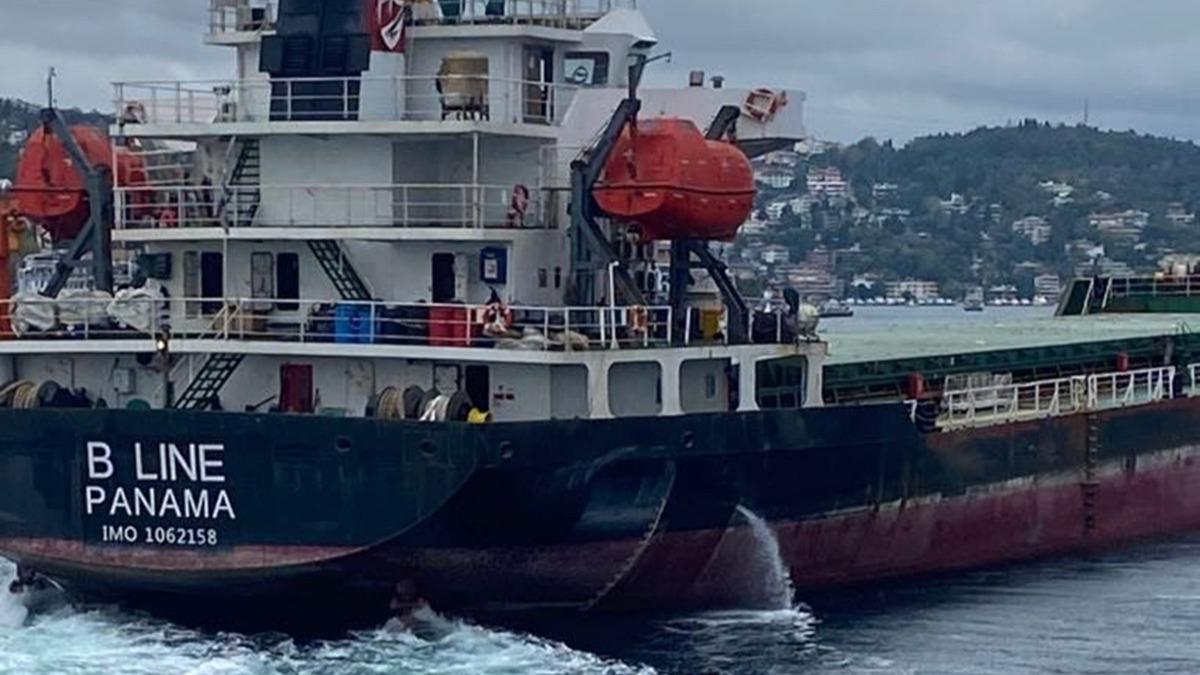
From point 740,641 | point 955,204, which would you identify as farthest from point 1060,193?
point 740,641

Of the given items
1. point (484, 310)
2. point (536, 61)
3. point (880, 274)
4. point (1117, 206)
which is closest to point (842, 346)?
point (536, 61)

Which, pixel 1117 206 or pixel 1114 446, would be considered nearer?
pixel 1114 446

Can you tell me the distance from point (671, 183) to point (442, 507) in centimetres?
491

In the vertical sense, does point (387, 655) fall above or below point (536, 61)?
below

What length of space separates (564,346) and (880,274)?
437ft

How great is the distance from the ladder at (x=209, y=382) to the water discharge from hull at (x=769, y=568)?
6503 mm

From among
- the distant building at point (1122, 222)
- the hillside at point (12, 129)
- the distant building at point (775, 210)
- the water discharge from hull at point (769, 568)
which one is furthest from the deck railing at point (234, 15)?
the distant building at point (1122, 222)

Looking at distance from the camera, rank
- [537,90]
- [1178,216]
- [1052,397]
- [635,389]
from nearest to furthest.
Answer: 1. [635,389]
2. [537,90]
3. [1052,397]
4. [1178,216]

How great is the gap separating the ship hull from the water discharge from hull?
71 millimetres

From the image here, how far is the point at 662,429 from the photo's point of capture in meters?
29.6

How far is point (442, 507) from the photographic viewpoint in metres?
28.3

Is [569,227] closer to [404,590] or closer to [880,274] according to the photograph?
[404,590]

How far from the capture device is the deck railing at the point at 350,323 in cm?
2959

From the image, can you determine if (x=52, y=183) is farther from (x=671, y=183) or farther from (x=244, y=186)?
(x=671, y=183)
